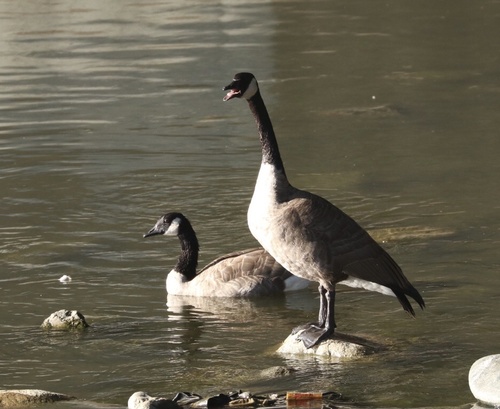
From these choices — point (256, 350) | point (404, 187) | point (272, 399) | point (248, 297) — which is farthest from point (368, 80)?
point (272, 399)

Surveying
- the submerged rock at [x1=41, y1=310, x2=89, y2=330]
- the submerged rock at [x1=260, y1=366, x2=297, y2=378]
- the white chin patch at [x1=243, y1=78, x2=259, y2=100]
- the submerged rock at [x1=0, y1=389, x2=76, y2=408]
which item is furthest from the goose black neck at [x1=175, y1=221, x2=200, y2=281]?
the submerged rock at [x1=0, y1=389, x2=76, y2=408]

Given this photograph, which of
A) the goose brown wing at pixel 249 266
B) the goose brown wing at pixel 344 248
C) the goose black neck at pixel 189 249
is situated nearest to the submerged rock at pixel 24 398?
the goose brown wing at pixel 344 248

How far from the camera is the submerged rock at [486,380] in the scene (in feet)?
28.0

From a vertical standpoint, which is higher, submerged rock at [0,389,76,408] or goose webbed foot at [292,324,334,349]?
submerged rock at [0,389,76,408]

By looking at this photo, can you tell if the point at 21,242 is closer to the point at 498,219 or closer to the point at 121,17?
the point at 498,219

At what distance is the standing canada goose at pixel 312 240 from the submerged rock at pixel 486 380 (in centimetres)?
135

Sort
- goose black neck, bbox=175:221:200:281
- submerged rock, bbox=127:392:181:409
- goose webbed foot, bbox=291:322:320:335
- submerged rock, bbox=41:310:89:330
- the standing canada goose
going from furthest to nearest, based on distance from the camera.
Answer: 1. goose black neck, bbox=175:221:200:281
2. submerged rock, bbox=41:310:89:330
3. goose webbed foot, bbox=291:322:320:335
4. the standing canada goose
5. submerged rock, bbox=127:392:181:409

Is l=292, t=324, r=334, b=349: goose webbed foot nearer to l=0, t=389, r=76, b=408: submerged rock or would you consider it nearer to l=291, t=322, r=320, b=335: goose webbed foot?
l=291, t=322, r=320, b=335: goose webbed foot

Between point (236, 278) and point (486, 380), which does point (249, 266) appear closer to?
point (236, 278)

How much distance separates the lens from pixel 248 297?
1223 centimetres

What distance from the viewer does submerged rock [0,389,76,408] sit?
884 cm

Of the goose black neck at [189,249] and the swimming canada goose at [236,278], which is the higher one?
the goose black neck at [189,249]

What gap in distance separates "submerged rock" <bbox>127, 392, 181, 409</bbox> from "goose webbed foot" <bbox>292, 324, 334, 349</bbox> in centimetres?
167

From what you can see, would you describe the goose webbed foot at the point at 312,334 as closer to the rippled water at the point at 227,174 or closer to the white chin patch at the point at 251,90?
the rippled water at the point at 227,174
